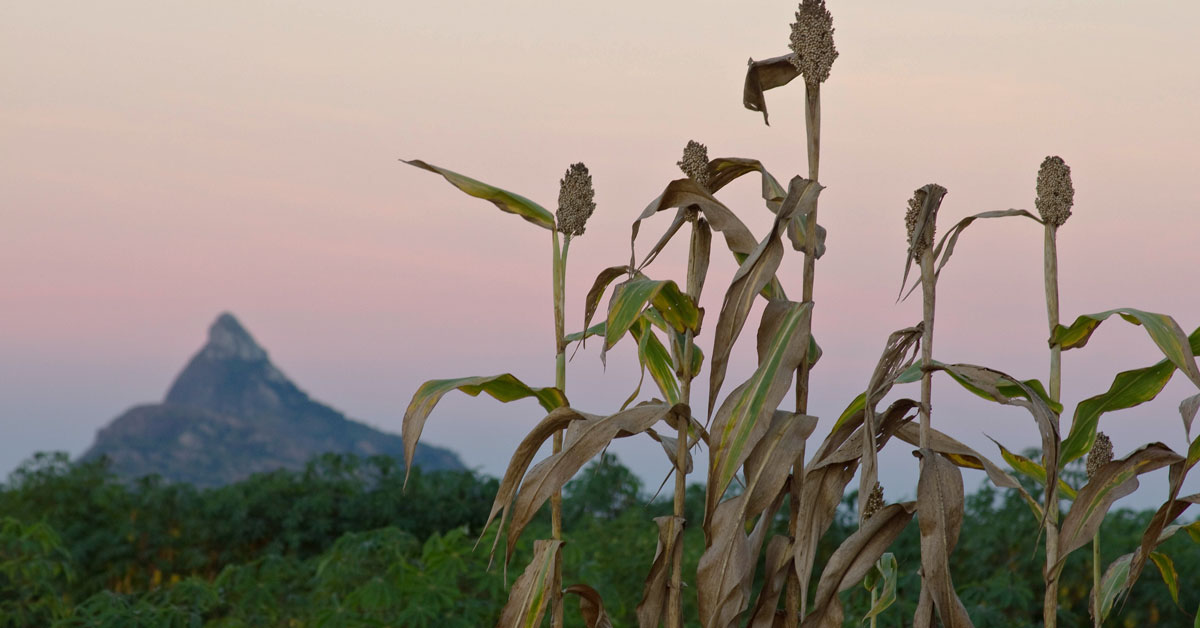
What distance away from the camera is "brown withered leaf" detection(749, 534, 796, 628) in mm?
2057

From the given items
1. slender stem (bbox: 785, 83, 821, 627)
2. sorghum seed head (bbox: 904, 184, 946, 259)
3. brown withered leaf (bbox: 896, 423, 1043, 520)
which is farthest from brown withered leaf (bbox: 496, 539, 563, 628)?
sorghum seed head (bbox: 904, 184, 946, 259)

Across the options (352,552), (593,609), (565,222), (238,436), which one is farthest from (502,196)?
(238,436)

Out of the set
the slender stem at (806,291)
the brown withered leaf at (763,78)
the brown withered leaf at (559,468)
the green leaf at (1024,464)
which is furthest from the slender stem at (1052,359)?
the brown withered leaf at (559,468)

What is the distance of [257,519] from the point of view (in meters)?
6.80

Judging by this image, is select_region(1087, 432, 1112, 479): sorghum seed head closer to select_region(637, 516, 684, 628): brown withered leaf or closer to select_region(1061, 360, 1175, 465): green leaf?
select_region(1061, 360, 1175, 465): green leaf

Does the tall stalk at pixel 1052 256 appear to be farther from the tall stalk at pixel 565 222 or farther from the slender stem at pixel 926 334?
the tall stalk at pixel 565 222

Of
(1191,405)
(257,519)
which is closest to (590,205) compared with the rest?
(1191,405)

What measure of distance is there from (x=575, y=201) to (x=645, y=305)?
9.3 inches

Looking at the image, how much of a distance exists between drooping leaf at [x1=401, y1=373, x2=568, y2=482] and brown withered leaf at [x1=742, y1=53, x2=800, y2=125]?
689 mm

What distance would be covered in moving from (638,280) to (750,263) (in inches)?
7.8

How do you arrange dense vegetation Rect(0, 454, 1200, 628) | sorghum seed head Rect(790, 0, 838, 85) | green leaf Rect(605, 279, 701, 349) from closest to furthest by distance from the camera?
green leaf Rect(605, 279, 701, 349) < sorghum seed head Rect(790, 0, 838, 85) < dense vegetation Rect(0, 454, 1200, 628)

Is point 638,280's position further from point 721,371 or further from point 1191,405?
point 1191,405

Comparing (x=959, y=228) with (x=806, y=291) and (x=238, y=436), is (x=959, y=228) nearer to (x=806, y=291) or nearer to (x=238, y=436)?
(x=806, y=291)

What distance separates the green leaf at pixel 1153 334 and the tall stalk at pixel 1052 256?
2 centimetres
